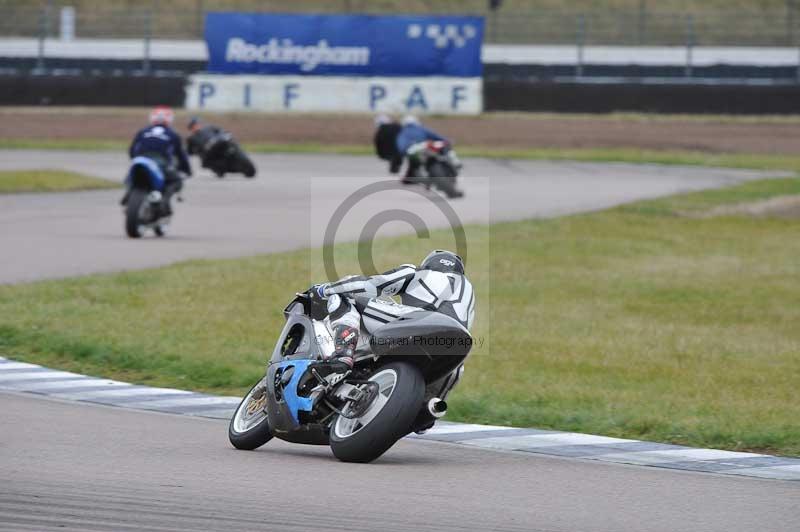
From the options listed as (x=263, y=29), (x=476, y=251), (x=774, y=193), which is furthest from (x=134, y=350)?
(x=263, y=29)

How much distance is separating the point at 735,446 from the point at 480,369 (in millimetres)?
3211

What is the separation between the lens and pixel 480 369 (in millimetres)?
11734

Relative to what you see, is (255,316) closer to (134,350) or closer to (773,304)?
(134,350)

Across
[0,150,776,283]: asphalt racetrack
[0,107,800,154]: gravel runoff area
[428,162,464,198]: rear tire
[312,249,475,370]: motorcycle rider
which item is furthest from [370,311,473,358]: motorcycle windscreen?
[0,107,800,154]: gravel runoff area

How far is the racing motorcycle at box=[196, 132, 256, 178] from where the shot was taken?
101ft

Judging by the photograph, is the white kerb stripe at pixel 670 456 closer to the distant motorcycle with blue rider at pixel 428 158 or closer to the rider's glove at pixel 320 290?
the rider's glove at pixel 320 290

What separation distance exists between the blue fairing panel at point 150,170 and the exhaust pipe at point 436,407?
13.0 m

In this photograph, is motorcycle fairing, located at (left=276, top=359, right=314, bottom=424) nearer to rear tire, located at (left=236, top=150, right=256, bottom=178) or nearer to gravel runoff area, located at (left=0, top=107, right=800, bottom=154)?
rear tire, located at (left=236, top=150, right=256, bottom=178)

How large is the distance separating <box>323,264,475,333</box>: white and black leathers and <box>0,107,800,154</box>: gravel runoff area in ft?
101

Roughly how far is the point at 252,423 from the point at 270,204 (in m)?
18.1

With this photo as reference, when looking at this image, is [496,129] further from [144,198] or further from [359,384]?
[359,384]

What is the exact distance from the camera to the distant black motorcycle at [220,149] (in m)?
30.6

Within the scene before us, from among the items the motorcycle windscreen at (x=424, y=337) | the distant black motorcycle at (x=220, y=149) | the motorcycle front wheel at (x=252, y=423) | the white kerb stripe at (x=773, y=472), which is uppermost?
the motorcycle windscreen at (x=424, y=337)

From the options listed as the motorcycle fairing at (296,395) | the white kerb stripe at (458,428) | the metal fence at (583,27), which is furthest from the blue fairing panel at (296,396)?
the metal fence at (583,27)
